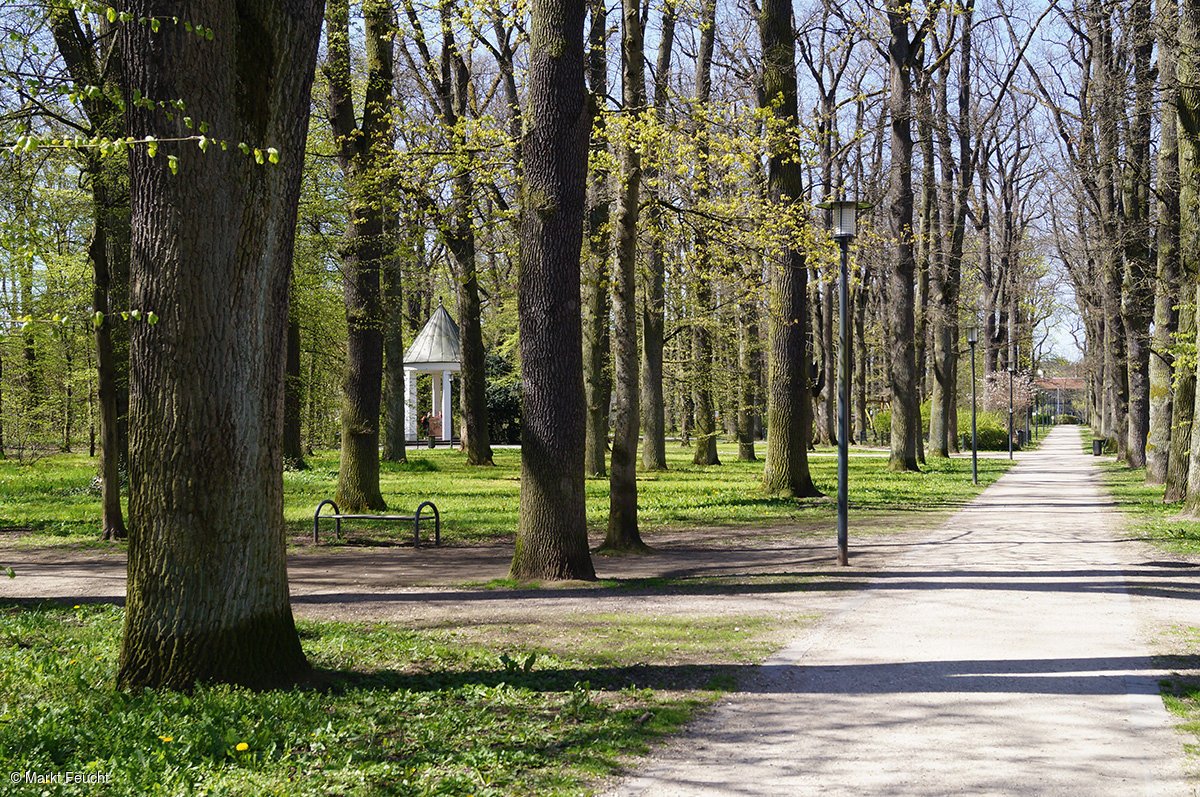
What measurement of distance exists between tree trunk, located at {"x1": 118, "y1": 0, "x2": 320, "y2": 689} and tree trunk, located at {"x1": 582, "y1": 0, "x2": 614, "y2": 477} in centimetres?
536

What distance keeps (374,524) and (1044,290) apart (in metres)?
40.3

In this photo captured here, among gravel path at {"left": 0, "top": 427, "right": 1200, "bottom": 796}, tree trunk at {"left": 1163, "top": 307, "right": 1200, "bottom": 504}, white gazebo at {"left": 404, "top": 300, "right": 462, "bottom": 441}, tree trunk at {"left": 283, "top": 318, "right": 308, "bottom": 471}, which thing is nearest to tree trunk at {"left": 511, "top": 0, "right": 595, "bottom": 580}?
gravel path at {"left": 0, "top": 427, "right": 1200, "bottom": 796}

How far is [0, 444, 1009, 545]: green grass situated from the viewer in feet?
55.2

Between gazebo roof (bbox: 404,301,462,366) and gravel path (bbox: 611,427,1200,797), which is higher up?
gazebo roof (bbox: 404,301,462,366)

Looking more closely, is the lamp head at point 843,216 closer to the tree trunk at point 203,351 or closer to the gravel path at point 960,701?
the gravel path at point 960,701

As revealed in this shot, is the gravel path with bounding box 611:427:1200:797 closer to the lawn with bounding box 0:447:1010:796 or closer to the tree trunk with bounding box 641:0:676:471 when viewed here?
the lawn with bounding box 0:447:1010:796

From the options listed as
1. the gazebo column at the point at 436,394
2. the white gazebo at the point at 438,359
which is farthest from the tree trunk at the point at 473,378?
the gazebo column at the point at 436,394

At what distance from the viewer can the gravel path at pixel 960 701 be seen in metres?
4.99

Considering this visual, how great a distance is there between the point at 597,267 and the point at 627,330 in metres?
3.50

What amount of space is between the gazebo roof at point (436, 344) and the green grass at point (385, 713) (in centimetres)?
3808

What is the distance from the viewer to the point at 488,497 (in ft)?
70.4

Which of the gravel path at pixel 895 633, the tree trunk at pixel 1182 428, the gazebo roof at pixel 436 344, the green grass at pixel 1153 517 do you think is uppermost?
the gazebo roof at pixel 436 344

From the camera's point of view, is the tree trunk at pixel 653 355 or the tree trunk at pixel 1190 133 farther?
the tree trunk at pixel 653 355

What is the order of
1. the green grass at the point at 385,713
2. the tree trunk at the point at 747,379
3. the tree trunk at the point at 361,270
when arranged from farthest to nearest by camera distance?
1. the tree trunk at the point at 747,379
2. the tree trunk at the point at 361,270
3. the green grass at the point at 385,713
